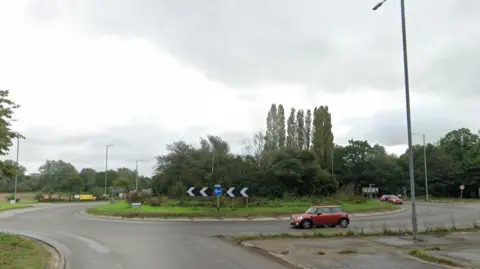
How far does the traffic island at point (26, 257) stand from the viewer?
11.7 meters

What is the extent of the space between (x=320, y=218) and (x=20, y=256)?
57.9 ft

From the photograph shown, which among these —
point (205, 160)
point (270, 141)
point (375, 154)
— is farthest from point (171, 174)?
point (375, 154)

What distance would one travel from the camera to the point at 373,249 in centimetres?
1530

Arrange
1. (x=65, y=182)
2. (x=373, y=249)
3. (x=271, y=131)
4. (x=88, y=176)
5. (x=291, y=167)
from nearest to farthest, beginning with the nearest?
1. (x=373, y=249)
2. (x=291, y=167)
3. (x=271, y=131)
4. (x=65, y=182)
5. (x=88, y=176)

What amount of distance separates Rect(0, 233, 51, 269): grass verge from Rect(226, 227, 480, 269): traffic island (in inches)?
286

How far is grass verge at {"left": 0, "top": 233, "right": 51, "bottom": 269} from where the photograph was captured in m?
11.6

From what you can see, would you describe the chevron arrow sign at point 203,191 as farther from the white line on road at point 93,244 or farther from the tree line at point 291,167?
the white line on road at point 93,244

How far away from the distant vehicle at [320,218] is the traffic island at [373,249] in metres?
5.18

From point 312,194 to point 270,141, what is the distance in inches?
951

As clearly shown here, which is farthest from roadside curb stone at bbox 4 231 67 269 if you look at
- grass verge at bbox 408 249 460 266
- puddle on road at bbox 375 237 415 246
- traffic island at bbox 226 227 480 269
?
puddle on road at bbox 375 237 415 246

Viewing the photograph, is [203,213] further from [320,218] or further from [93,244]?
[93,244]

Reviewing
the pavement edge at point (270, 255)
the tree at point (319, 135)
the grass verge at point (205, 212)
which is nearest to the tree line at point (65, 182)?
the tree at point (319, 135)

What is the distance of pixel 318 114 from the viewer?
77875 mm

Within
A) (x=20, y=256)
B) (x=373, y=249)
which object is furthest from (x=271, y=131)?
(x=20, y=256)
